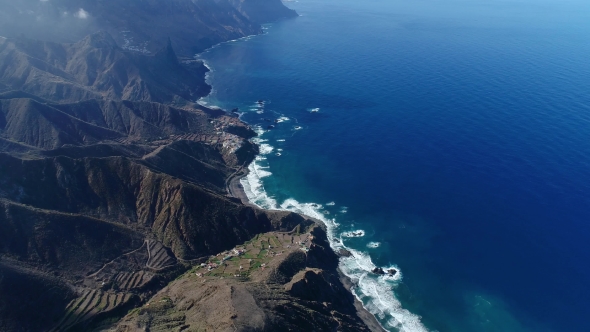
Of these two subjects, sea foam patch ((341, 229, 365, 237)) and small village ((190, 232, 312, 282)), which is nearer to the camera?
small village ((190, 232, 312, 282))

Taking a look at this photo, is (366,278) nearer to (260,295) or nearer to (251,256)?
(251,256)

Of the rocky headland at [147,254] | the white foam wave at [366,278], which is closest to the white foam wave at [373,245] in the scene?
the white foam wave at [366,278]

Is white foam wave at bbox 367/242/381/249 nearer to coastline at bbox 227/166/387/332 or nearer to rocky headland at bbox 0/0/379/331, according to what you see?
rocky headland at bbox 0/0/379/331

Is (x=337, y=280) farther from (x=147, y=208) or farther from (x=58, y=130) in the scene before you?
(x=58, y=130)

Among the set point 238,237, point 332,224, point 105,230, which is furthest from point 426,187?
point 105,230

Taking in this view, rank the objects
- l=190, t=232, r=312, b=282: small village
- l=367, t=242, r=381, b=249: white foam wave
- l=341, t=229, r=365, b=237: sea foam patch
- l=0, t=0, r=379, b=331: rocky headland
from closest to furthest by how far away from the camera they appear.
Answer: l=0, t=0, r=379, b=331: rocky headland, l=190, t=232, r=312, b=282: small village, l=367, t=242, r=381, b=249: white foam wave, l=341, t=229, r=365, b=237: sea foam patch

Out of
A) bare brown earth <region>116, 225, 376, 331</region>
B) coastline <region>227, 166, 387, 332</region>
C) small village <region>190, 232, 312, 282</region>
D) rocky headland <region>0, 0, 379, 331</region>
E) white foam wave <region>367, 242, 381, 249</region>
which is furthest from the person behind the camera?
white foam wave <region>367, 242, 381, 249</region>

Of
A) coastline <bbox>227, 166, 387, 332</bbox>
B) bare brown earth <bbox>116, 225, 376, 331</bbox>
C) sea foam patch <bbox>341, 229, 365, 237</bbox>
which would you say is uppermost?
bare brown earth <bbox>116, 225, 376, 331</bbox>

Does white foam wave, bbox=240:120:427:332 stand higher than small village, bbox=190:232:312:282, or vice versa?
small village, bbox=190:232:312:282

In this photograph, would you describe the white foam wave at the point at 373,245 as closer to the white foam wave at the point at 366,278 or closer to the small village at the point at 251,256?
the white foam wave at the point at 366,278

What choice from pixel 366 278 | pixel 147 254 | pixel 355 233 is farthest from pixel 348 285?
pixel 147 254

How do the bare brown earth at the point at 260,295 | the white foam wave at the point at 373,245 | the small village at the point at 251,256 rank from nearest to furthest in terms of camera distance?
the bare brown earth at the point at 260,295, the small village at the point at 251,256, the white foam wave at the point at 373,245

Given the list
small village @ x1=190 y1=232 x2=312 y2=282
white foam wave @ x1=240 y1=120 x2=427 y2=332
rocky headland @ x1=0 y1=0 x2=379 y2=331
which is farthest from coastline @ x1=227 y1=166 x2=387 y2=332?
small village @ x1=190 y1=232 x2=312 y2=282
